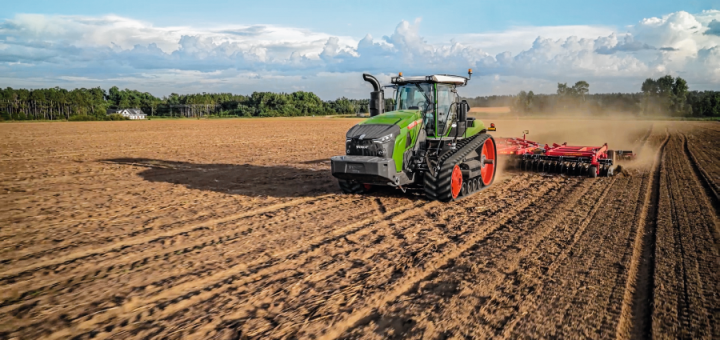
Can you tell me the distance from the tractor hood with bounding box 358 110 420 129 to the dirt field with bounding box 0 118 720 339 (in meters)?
1.65

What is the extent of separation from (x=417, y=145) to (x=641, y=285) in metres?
5.18

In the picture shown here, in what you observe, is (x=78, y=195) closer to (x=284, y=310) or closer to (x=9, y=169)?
(x=9, y=169)

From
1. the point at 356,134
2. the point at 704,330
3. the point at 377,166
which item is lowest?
the point at 704,330

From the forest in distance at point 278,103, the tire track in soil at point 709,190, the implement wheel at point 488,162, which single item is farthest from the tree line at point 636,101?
the implement wheel at point 488,162

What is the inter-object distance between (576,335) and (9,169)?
54.9 ft

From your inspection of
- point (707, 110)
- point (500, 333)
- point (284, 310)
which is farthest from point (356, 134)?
point (707, 110)

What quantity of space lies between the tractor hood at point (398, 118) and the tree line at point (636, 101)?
125 ft

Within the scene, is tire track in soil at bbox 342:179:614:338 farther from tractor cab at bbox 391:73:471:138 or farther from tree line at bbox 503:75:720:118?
tree line at bbox 503:75:720:118

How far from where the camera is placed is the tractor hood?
9062 millimetres

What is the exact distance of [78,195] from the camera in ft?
33.7

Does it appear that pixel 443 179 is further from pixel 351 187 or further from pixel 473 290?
pixel 473 290

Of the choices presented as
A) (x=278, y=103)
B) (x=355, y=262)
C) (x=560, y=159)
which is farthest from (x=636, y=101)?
(x=355, y=262)

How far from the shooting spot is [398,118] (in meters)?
9.23

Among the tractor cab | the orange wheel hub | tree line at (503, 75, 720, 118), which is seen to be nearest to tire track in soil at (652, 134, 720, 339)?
the orange wheel hub
